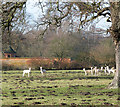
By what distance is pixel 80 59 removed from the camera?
42219 mm

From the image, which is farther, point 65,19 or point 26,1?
point 65,19

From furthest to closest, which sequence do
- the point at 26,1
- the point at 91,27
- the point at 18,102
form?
the point at 91,27 → the point at 26,1 → the point at 18,102

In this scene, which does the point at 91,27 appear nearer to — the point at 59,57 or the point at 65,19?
the point at 65,19

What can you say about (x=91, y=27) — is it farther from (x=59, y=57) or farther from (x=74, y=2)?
(x=59, y=57)

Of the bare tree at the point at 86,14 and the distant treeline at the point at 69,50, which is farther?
the distant treeline at the point at 69,50

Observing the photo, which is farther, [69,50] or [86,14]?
[69,50]

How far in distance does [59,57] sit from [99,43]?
240 inches

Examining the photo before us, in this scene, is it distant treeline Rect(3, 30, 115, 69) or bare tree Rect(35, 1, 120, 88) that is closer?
bare tree Rect(35, 1, 120, 88)

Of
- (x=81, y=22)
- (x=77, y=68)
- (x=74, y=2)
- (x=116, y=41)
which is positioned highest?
(x=74, y=2)

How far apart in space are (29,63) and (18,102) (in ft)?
106

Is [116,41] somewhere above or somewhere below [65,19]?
below

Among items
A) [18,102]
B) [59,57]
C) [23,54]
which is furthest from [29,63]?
[18,102]

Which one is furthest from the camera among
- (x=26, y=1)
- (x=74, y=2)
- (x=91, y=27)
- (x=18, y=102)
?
(x=91, y=27)

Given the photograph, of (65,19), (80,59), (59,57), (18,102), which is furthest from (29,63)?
(18,102)
